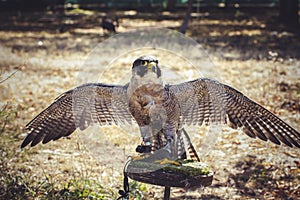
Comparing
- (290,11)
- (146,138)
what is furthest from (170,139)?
(290,11)

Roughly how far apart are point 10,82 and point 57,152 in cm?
357

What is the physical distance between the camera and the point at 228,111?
390 cm

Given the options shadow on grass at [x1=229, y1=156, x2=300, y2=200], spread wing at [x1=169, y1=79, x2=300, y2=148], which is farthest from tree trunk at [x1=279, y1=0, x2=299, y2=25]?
spread wing at [x1=169, y1=79, x2=300, y2=148]

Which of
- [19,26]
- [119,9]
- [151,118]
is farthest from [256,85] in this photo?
[119,9]

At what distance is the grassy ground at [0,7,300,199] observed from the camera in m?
4.75

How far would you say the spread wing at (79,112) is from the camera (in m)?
3.75

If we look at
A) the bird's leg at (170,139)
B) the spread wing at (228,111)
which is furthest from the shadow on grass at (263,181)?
the bird's leg at (170,139)

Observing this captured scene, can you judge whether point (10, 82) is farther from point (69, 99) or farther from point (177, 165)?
point (177, 165)

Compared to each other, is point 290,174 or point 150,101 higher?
point 150,101

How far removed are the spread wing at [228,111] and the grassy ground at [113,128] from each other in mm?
827

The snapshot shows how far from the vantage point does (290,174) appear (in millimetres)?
5188

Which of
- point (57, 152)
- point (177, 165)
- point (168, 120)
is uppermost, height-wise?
point (168, 120)

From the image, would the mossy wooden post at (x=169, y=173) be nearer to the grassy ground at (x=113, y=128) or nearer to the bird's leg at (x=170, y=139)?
the bird's leg at (x=170, y=139)

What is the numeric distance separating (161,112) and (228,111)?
656 mm
